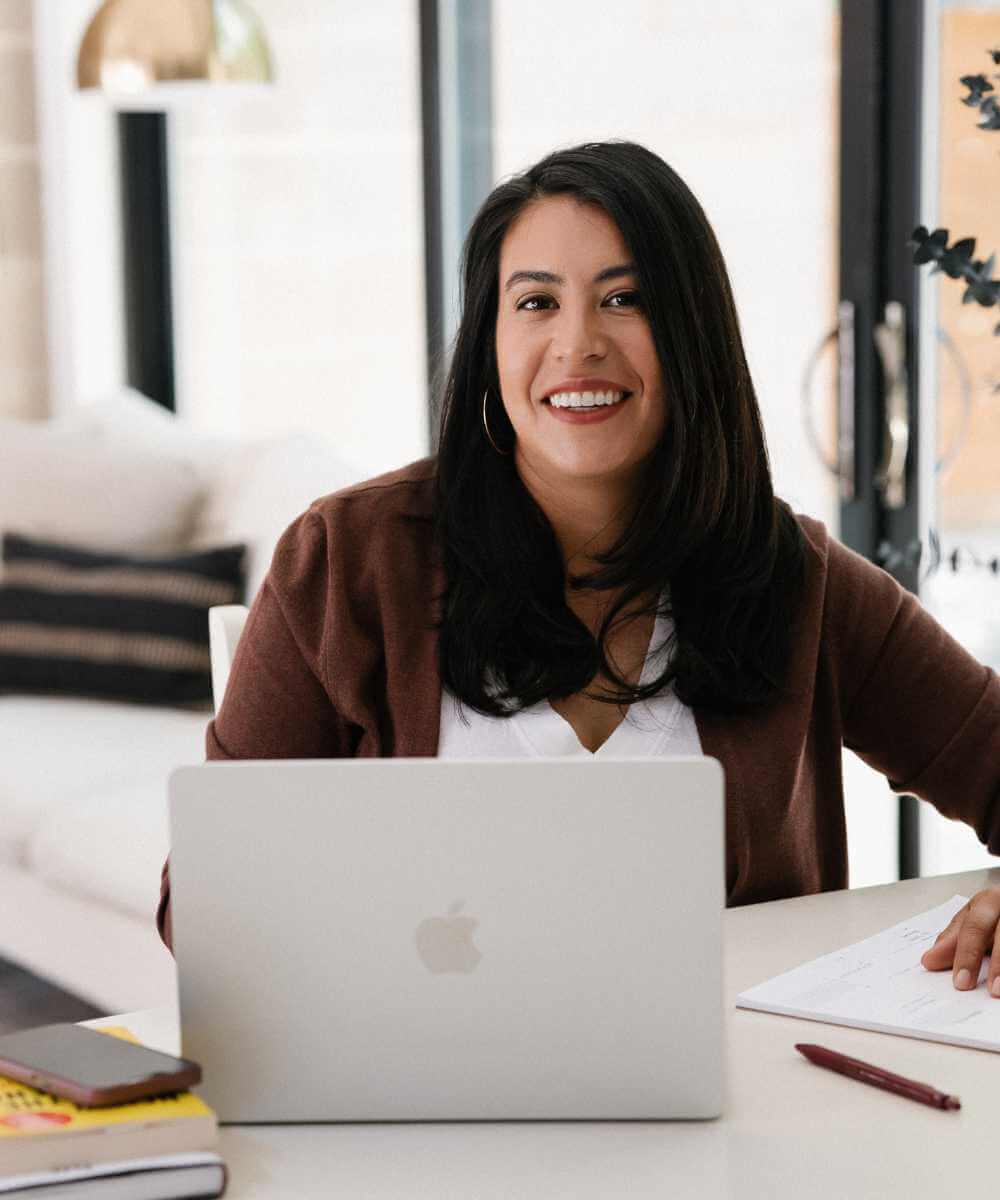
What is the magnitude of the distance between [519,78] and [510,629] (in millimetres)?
2220

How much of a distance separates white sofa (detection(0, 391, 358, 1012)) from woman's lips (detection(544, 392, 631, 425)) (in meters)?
1.08

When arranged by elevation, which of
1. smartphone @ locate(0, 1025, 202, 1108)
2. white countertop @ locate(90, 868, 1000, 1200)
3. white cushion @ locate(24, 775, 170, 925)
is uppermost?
smartphone @ locate(0, 1025, 202, 1108)

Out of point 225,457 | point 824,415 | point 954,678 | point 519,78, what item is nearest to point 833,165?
point 824,415

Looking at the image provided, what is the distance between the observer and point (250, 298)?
157 inches

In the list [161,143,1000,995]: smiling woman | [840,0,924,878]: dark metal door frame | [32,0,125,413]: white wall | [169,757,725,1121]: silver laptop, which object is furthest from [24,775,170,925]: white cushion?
[32,0,125,413]: white wall

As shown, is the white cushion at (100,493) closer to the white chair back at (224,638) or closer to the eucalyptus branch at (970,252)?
the white chair back at (224,638)

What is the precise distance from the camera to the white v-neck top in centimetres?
148

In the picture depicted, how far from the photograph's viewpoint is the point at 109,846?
251 centimetres

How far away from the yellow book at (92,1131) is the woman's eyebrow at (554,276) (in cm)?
88

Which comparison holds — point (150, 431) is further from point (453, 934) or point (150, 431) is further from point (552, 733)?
point (453, 934)

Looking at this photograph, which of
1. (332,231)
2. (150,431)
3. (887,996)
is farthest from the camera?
(332,231)

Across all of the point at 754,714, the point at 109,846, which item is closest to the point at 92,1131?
the point at 754,714

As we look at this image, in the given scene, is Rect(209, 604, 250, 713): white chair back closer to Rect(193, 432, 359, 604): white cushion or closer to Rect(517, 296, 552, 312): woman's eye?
Rect(517, 296, 552, 312): woman's eye

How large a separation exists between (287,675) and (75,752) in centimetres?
146
